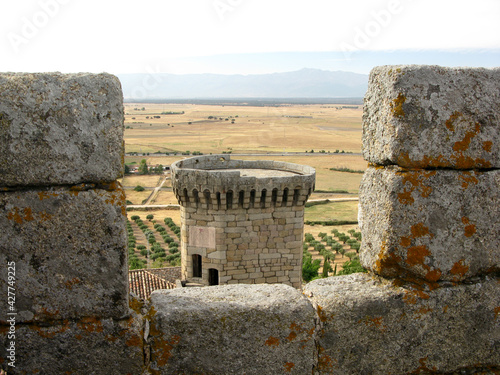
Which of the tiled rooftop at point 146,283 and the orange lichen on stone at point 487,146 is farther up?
the orange lichen on stone at point 487,146

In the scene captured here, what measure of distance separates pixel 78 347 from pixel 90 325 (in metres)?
0.14

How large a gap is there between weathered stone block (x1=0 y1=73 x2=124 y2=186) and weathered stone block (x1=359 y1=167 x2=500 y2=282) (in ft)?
5.84

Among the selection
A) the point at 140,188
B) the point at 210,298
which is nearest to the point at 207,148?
the point at 140,188

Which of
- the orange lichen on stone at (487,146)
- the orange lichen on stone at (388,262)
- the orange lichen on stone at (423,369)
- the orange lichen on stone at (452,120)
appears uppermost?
the orange lichen on stone at (452,120)

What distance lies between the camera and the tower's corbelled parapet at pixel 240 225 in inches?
506

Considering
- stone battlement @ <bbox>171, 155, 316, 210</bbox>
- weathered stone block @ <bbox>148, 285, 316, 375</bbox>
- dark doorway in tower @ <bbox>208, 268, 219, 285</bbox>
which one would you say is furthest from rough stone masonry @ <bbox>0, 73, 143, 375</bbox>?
dark doorway in tower @ <bbox>208, 268, 219, 285</bbox>

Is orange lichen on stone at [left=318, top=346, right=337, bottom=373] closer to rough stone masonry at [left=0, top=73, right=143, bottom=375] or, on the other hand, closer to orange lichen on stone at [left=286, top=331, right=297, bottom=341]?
orange lichen on stone at [left=286, top=331, right=297, bottom=341]

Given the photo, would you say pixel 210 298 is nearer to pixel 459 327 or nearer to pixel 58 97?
pixel 58 97

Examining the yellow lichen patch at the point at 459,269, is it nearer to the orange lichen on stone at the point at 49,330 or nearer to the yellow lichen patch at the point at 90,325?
the yellow lichen patch at the point at 90,325

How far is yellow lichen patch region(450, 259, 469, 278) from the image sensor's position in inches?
119

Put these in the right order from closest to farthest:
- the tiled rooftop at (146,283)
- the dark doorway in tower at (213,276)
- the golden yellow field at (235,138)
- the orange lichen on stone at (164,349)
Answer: the orange lichen on stone at (164,349) → the dark doorway in tower at (213,276) → the tiled rooftop at (146,283) → the golden yellow field at (235,138)

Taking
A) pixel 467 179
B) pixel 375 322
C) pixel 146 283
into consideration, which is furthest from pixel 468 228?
pixel 146 283

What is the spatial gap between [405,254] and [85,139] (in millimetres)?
2137

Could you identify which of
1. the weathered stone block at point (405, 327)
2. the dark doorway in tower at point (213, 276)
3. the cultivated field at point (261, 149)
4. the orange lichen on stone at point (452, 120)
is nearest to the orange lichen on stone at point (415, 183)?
the orange lichen on stone at point (452, 120)
